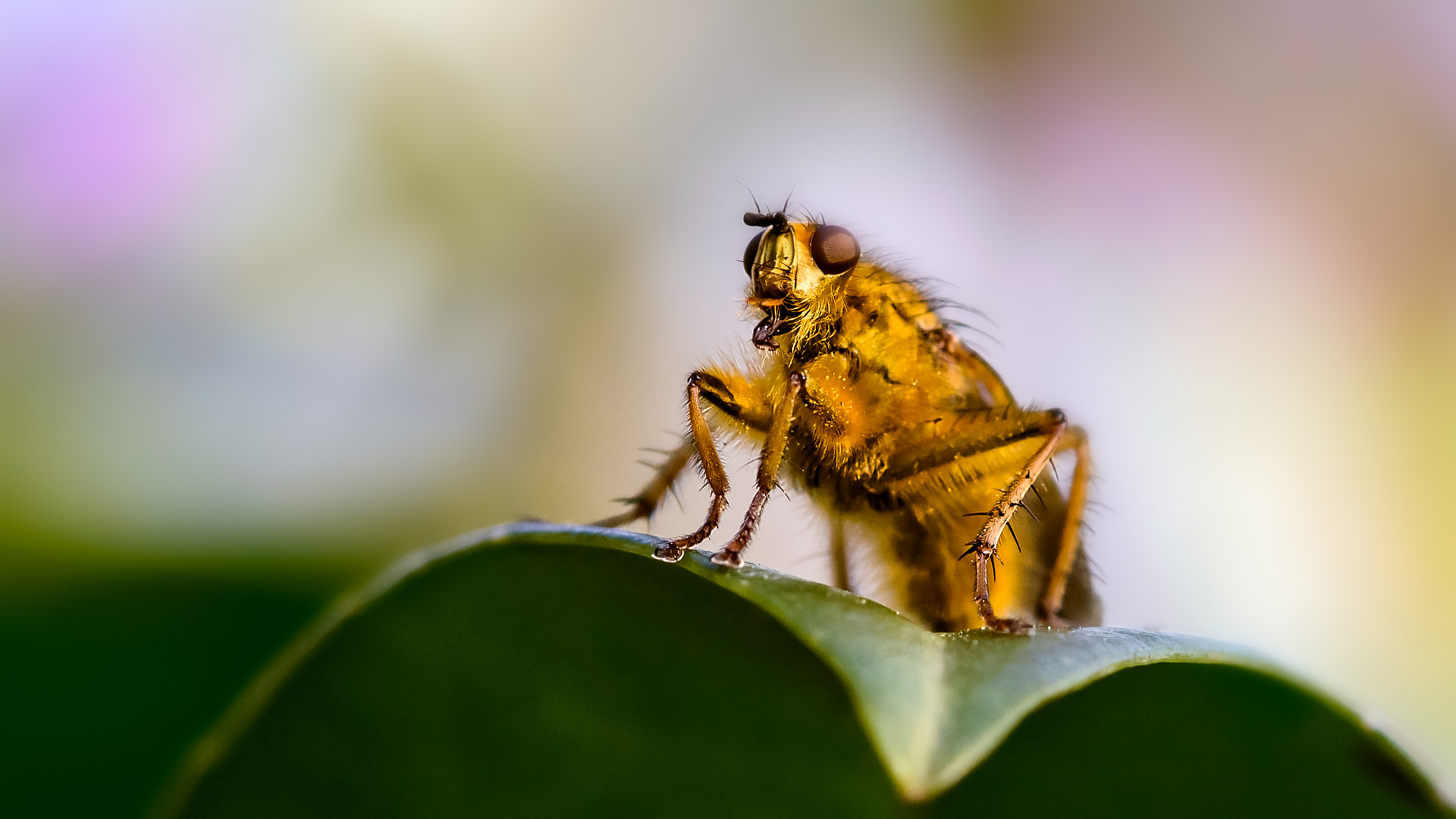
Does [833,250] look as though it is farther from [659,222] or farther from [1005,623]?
[659,222]

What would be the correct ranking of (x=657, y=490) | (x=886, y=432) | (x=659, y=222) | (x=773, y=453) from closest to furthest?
(x=773, y=453) → (x=886, y=432) → (x=657, y=490) → (x=659, y=222)

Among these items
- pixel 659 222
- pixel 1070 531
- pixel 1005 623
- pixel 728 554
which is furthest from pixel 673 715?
pixel 659 222

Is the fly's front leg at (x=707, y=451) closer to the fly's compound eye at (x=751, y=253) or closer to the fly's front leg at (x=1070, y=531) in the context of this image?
the fly's compound eye at (x=751, y=253)

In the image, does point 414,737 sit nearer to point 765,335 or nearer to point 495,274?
point 765,335

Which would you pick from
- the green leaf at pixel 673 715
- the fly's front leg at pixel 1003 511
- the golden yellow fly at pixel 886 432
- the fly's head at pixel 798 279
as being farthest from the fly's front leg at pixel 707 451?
the green leaf at pixel 673 715

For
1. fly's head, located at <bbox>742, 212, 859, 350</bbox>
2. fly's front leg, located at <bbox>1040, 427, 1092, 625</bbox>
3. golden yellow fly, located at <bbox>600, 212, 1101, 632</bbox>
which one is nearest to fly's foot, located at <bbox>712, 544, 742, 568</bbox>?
golden yellow fly, located at <bbox>600, 212, 1101, 632</bbox>

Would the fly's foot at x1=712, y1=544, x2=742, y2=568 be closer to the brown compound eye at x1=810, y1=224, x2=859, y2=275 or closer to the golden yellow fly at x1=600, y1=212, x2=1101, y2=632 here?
the golden yellow fly at x1=600, y1=212, x2=1101, y2=632
